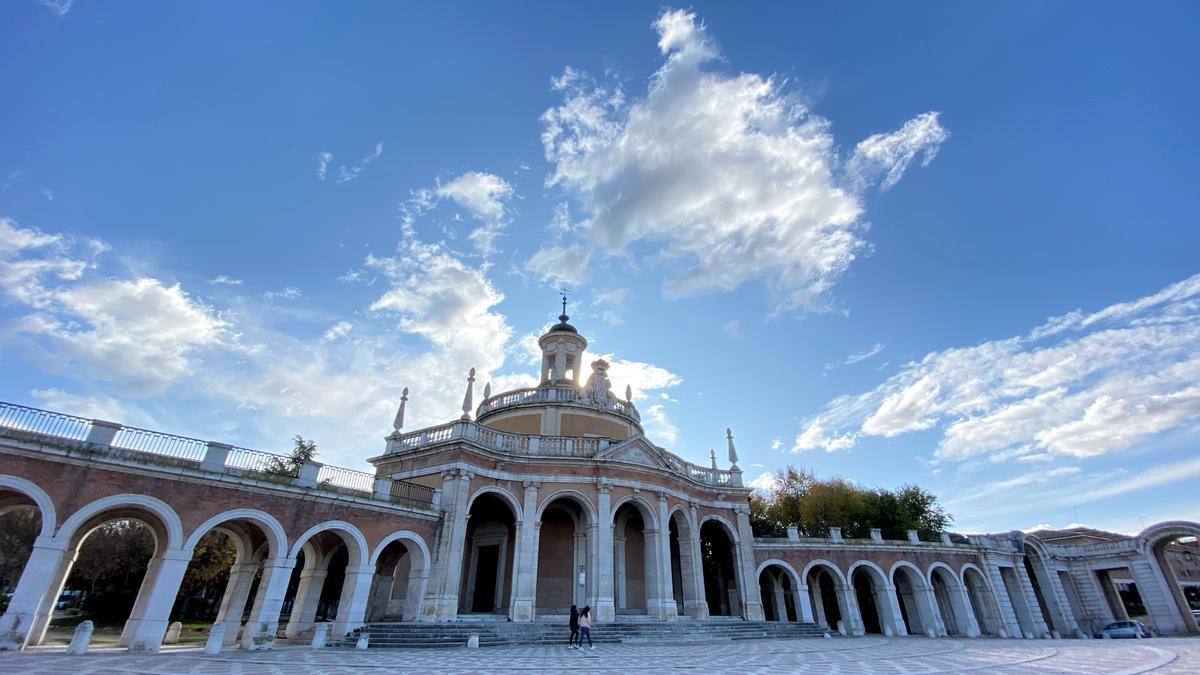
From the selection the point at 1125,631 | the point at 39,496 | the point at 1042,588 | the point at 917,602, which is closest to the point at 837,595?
the point at 917,602

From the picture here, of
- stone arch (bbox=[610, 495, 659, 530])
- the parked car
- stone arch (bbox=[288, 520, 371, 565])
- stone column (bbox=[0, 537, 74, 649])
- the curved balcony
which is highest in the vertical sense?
the curved balcony

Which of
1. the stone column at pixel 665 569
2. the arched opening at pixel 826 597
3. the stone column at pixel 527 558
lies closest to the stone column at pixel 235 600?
the stone column at pixel 527 558

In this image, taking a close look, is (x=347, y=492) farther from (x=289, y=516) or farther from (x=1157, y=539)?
(x=1157, y=539)

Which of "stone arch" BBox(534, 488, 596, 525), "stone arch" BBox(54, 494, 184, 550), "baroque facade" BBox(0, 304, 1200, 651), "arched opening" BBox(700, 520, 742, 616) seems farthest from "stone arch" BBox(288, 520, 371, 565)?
"arched opening" BBox(700, 520, 742, 616)

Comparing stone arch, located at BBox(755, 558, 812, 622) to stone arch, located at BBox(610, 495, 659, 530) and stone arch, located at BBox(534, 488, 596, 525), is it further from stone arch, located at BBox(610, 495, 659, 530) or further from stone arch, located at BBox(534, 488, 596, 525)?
stone arch, located at BBox(534, 488, 596, 525)

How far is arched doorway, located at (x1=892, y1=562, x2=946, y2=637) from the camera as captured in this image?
104ft

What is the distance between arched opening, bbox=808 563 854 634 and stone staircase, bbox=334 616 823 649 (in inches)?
356

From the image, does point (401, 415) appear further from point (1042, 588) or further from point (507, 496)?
point (1042, 588)

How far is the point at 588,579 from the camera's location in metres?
23.2

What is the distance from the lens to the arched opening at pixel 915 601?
32.0 meters

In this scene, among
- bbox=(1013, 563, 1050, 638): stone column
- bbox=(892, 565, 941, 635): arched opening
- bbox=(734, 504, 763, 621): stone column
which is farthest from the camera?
bbox=(1013, 563, 1050, 638): stone column

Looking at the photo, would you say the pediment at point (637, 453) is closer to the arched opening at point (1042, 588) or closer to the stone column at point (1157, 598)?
the arched opening at point (1042, 588)

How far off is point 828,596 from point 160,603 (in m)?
39.5

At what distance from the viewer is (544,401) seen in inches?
1111
